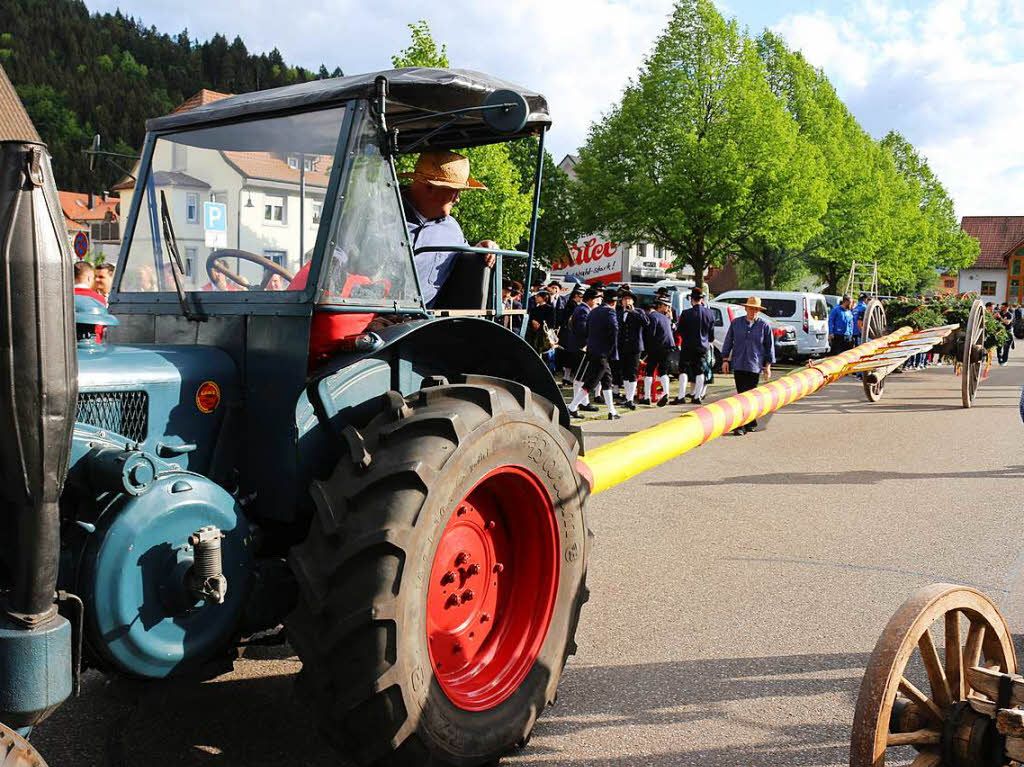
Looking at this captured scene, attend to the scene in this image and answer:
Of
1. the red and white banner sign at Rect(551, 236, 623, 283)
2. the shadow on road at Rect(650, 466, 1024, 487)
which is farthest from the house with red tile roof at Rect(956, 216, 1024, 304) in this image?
the shadow on road at Rect(650, 466, 1024, 487)

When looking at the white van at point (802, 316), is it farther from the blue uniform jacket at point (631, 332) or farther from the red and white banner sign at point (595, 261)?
the red and white banner sign at point (595, 261)

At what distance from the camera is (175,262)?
3.46m

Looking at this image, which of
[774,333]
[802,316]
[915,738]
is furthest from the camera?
[802,316]

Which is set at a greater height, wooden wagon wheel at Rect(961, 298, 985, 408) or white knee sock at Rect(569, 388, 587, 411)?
wooden wagon wheel at Rect(961, 298, 985, 408)

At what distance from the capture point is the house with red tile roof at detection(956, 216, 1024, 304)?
95.5m

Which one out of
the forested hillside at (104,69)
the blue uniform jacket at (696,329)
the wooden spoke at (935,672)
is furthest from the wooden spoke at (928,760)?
the forested hillside at (104,69)

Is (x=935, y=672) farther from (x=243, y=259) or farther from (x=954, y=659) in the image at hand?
(x=243, y=259)

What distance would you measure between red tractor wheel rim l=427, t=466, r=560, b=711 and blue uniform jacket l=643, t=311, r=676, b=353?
10.5m

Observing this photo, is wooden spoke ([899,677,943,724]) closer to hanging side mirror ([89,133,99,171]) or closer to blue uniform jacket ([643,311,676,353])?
hanging side mirror ([89,133,99,171])

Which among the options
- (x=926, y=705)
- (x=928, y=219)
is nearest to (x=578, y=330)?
(x=926, y=705)

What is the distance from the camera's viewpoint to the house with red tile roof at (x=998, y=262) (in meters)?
95.5

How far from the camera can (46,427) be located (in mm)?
1993

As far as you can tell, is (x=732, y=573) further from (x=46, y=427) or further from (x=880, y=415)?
(x=880, y=415)

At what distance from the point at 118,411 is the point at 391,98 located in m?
1.57
